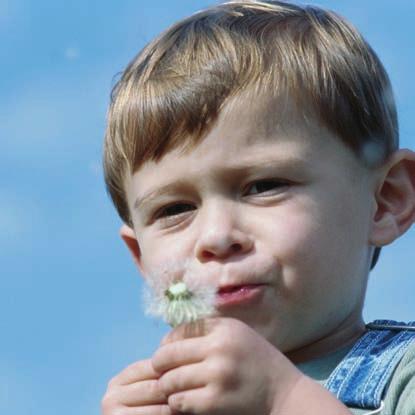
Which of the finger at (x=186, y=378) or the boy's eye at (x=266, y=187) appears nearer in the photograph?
the finger at (x=186, y=378)

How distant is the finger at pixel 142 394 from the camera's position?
3143 mm

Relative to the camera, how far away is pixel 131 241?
4.60m

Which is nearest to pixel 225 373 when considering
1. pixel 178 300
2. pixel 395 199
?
pixel 178 300

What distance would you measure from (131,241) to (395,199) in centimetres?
107

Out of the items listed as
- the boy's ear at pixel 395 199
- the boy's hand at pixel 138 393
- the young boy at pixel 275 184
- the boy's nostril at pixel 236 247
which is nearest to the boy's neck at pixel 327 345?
the young boy at pixel 275 184

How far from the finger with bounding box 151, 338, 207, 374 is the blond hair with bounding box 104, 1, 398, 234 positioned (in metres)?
0.91

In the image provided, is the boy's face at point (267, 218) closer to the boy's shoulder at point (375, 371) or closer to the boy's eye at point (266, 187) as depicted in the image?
the boy's eye at point (266, 187)

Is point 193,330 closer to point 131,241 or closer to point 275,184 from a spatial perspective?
point 275,184

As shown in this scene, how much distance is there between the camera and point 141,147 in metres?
3.89

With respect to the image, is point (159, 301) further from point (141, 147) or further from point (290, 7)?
point (290, 7)

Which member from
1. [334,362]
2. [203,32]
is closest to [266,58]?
[203,32]

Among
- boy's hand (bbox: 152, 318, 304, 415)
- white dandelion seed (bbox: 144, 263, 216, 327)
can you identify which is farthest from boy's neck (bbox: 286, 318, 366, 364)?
boy's hand (bbox: 152, 318, 304, 415)

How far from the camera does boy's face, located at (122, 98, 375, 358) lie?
356cm

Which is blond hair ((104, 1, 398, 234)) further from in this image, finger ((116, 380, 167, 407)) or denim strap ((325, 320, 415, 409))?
finger ((116, 380, 167, 407))
